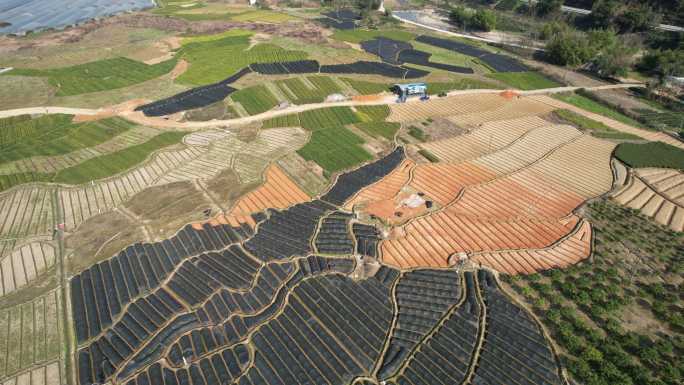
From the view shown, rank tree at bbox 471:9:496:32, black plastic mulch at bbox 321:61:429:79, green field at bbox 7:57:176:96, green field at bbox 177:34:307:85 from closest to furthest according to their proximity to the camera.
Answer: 1. green field at bbox 7:57:176:96
2. green field at bbox 177:34:307:85
3. black plastic mulch at bbox 321:61:429:79
4. tree at bbox 471:9:496:32

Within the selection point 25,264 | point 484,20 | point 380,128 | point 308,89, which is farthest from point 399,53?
point 25,264

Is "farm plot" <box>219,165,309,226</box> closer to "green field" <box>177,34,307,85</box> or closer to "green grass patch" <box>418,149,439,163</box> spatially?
"green grass patch" <box>418,149,439,163</box>

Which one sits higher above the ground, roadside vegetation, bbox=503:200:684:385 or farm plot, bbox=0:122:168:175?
roadside vegetation, bbox=503:200:684:385

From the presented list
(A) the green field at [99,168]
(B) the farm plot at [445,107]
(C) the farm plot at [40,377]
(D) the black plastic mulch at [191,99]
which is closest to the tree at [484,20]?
(B) the farm plot at [445,107]

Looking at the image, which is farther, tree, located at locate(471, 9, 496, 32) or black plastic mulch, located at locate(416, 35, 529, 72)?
tree, located at locate(471, 9, 496, 32)

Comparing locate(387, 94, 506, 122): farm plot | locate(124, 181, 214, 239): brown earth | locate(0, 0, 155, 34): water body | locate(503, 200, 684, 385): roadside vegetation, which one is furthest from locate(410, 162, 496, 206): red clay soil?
locate(0, 0, 155, 34): water body

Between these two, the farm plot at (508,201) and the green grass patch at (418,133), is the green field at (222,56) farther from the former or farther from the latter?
the farm plot at (508,201)

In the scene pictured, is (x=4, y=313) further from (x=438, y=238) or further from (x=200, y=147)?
(x=438, y=238)
